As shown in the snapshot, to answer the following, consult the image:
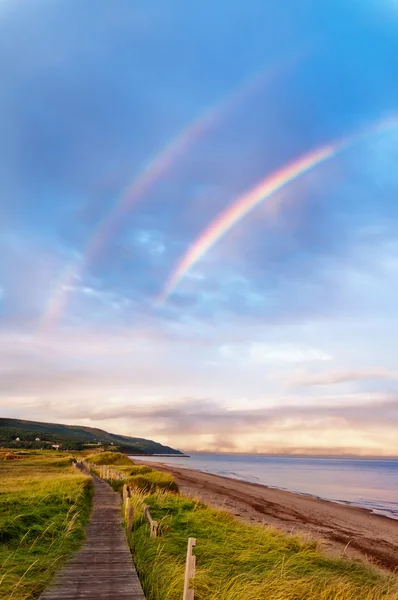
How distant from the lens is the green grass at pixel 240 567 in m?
9.00

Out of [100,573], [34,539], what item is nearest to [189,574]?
[100,573]

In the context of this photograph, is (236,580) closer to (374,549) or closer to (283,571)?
(283,571)

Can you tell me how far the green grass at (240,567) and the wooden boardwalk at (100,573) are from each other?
1.13 feet

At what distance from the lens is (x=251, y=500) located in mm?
45406

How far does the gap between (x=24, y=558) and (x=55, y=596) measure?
2402 mm

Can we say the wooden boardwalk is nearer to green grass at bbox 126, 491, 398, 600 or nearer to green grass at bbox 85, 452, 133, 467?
green grass at bbox 126, 491, 398, 600

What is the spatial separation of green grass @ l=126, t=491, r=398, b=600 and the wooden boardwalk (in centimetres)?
34

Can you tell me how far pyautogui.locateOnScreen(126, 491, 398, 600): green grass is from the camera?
9.00 metres

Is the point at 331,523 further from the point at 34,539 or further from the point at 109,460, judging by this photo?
the point at 109,460

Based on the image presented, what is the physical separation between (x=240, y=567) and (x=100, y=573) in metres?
3.39

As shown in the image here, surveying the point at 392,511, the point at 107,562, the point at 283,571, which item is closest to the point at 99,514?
the point at 107,562

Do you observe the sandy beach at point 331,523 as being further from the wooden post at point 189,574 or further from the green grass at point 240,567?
the wooden post at point 189,574

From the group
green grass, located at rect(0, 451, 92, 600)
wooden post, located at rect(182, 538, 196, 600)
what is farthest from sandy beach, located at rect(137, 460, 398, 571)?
wooden post, located at rect(182, 538, 196, 600)

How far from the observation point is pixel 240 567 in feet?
37.1
